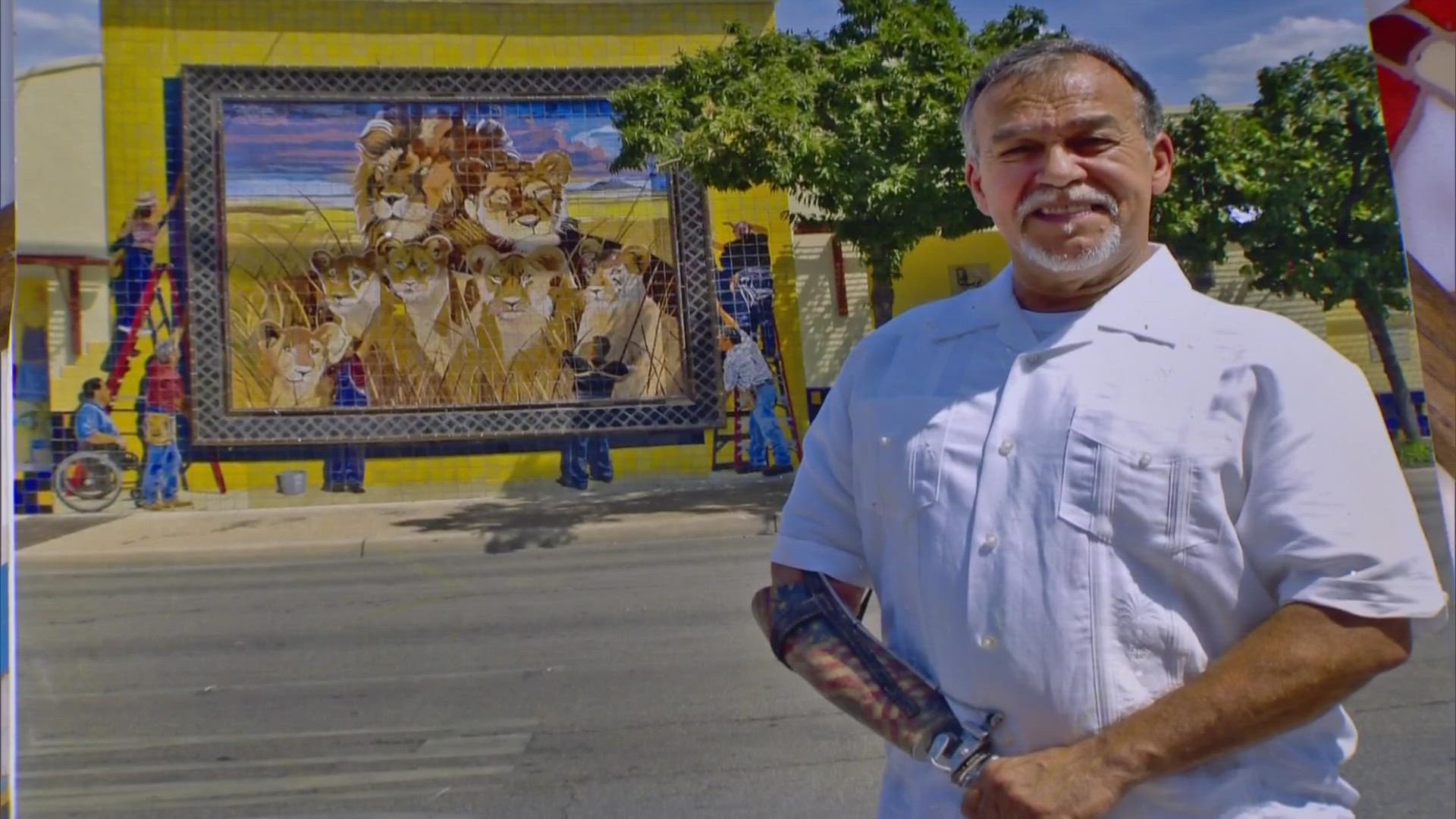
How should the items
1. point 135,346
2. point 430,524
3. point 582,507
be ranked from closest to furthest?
1. point 135,346
2. point 582,507
3. point 430,524

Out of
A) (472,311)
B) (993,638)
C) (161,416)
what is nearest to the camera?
(993,638)

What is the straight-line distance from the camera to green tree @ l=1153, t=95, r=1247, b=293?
2176 millimetres

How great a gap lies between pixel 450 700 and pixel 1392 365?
313cm

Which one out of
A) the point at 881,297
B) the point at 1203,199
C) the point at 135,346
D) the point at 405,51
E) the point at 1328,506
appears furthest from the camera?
the point at 135,346

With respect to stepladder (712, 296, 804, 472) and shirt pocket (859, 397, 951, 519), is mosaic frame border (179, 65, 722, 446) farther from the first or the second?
shirt pocket (859, 397, 951, 519)

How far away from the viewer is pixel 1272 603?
1.34 meters

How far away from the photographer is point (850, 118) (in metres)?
2.97

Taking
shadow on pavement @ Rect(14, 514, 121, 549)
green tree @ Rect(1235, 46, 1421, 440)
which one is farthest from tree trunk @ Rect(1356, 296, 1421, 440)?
shadow on pavement @ Rect(14, 514, 121, 549)

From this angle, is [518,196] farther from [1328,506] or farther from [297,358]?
[1328,506]

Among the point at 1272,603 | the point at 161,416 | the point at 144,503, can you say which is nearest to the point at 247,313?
the point at 161,416

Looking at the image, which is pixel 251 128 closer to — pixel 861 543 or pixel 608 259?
pixel 608 259

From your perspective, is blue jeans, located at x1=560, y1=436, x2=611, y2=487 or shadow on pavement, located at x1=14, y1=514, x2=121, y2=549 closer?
shadow on pavement, located at x1=14, y1=514, x2=121, y2=549

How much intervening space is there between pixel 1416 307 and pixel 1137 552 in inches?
23.0

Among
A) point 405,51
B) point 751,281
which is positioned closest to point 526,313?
point 751,281
